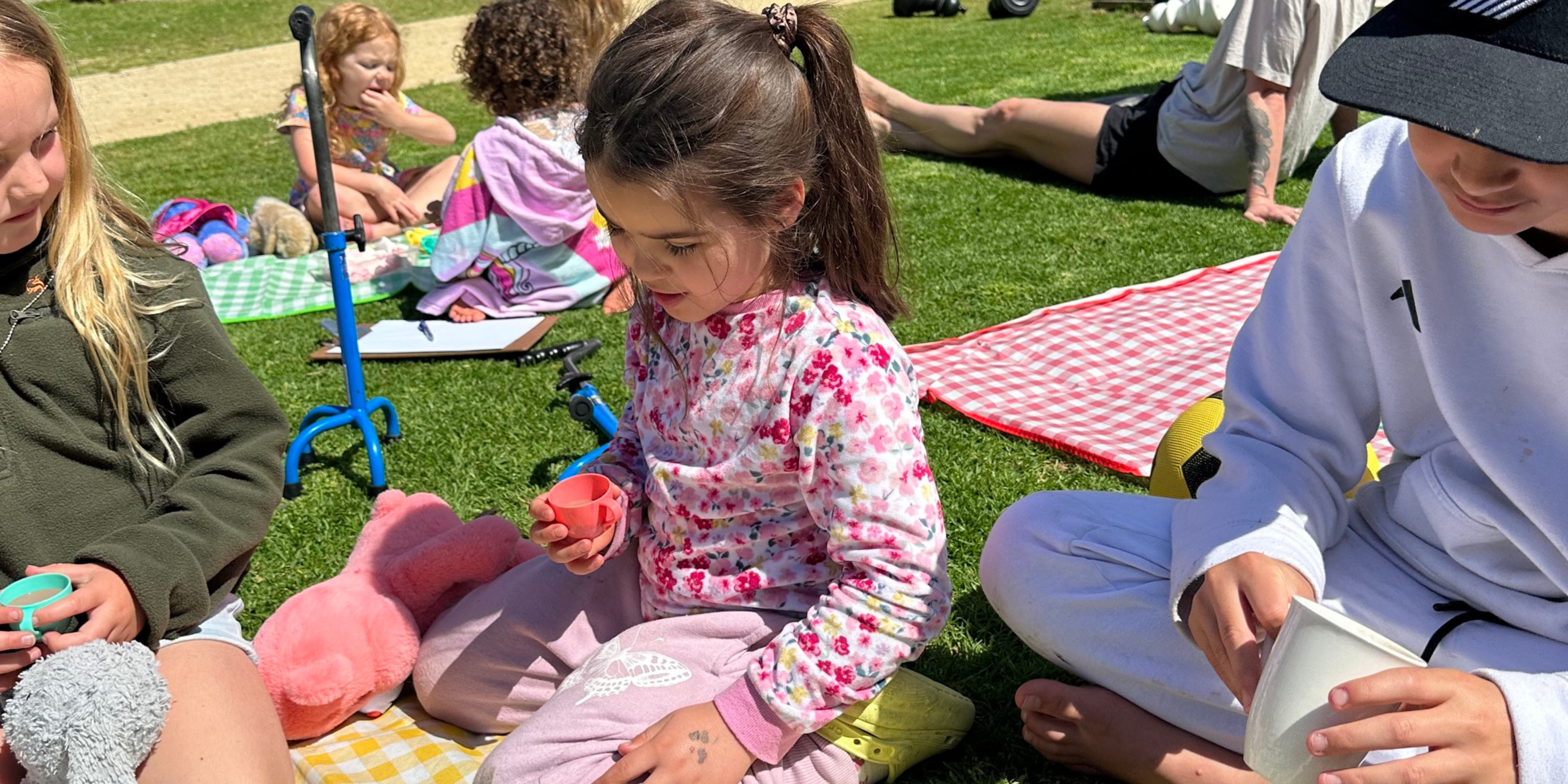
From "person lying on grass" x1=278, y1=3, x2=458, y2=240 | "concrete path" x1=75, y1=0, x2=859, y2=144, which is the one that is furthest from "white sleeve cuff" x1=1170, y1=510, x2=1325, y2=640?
"concrete path" x1=75, y1=0, x2=859, y2=144

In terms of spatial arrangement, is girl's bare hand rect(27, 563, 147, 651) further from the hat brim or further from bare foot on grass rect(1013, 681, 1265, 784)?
the hat brim

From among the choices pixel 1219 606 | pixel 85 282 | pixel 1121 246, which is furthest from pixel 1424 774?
pixel 1121 246

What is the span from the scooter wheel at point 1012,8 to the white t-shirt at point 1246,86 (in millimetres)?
8073

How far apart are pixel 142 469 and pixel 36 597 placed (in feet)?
1.07

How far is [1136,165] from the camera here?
6.03 metres

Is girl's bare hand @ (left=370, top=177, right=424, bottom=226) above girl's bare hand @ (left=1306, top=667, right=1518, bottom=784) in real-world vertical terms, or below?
below

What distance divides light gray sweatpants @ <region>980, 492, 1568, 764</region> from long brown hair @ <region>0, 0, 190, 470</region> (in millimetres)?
1446

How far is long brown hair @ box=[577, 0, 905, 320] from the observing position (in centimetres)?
185

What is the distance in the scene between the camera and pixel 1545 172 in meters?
1.42

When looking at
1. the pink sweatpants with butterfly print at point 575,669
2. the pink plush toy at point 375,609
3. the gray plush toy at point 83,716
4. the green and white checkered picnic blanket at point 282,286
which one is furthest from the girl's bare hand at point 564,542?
the green and white checkered picnic blanket at point 282,286

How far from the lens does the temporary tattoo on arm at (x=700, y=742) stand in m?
1.85

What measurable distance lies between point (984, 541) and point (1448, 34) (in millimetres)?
1640

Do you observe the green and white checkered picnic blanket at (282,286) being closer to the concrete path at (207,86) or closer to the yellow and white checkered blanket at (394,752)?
the yellow and white checkered blanket at (394,752)

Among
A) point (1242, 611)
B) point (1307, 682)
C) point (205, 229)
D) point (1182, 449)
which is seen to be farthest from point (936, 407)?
point (205, 229)
